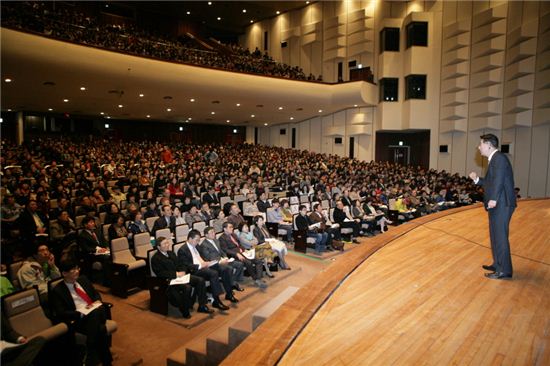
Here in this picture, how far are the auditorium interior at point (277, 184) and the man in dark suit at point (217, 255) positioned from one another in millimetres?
46

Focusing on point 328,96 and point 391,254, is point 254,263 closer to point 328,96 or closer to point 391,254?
point 391,254

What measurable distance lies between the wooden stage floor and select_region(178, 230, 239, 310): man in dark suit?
2519 mm

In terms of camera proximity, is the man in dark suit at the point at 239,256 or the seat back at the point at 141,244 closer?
the seat back at the point at 141,244

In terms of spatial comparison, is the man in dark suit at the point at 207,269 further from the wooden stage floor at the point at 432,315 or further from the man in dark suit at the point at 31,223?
the man in dark suit at the point at 31,223

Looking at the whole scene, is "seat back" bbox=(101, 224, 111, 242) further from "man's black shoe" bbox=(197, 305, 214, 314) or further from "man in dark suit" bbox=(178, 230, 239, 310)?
"man's black shoe" bbox=(197, 305, 214, 314)

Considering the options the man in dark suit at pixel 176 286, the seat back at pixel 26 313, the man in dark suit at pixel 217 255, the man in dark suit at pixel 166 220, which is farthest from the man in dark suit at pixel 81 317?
the man in dark suit at pixel 166 220

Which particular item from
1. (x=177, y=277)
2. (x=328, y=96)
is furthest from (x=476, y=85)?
(x=177, y=277)

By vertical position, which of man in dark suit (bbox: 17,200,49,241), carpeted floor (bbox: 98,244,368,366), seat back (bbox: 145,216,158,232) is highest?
man in dark suit (bbox: 17,200,49,241)

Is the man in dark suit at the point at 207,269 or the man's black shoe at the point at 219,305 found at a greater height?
the man in dark suit at the point at 207,269

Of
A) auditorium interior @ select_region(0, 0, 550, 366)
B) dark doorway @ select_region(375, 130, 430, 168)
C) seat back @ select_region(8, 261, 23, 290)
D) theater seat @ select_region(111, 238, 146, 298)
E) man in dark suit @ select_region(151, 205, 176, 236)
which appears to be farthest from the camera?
dark doorway @ select_region(375, 130, 430, 168)

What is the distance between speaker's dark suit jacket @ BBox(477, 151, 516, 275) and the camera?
2.94 metres

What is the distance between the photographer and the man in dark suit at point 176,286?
4.84 m

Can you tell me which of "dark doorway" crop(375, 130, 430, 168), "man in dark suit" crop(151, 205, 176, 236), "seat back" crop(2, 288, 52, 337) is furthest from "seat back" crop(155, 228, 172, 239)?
"dark doorway" crop(375, 130, 430, 168)

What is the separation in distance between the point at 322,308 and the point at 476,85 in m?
18.0
